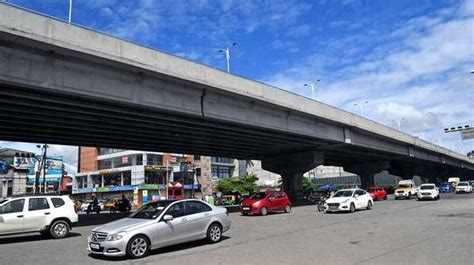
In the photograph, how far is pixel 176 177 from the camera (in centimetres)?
8069

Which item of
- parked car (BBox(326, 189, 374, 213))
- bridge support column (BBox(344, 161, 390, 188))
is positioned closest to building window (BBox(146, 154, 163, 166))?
bridge support column (BBox(344, 161, 390, 188))

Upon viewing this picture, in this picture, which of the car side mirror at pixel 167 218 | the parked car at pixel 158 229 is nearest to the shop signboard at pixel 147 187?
the parked car at pixel 158 229

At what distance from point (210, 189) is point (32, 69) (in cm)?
6613

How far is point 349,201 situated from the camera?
25.6m

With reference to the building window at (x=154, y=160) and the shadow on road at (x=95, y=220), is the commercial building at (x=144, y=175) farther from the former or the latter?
the shadow on road at (x=95, y=220)

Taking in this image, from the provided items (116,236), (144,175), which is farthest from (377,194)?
(144,175)

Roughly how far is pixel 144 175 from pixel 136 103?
57404 mm

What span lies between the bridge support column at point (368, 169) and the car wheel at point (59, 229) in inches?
2211

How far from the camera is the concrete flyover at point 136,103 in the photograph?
16.0 metres

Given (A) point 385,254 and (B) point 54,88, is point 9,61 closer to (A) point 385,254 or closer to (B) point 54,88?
(B) point 54,88

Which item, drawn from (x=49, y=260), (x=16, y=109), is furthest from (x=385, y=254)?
(x=16, y=109)

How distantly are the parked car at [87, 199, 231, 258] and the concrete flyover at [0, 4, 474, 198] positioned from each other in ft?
25.9

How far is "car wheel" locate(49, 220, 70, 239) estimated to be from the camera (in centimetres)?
1595

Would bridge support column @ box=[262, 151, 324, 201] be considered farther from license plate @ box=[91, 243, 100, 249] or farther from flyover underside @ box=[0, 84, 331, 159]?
license plate @ box=[91, 243, 100, 249]
